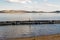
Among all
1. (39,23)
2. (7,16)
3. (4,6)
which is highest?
(4,6)

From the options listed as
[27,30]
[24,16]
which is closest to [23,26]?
[27,30]

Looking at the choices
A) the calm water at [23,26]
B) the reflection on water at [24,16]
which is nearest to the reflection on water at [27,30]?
the calm water at [23,26]

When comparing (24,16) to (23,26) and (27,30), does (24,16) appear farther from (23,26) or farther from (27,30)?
(23,26)

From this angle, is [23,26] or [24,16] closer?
[24,16]

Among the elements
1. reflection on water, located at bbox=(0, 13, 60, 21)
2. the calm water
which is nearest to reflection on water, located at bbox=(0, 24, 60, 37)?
the calm water

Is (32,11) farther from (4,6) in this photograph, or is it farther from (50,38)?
(50,38)

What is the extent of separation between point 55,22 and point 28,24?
127cm

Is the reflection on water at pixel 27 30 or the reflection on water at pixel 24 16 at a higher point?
the reflection on water at pixel 24 16

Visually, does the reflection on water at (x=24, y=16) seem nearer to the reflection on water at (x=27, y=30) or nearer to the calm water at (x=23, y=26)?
the calm water at (x=23, y=26)

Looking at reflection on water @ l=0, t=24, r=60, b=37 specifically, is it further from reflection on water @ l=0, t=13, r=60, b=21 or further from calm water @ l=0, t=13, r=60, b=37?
reflection on water @ l=0, t=13, r=60, b=21

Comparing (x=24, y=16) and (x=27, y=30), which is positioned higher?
(x=24, y=16)

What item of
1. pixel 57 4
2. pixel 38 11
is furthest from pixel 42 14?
pixel 57 4

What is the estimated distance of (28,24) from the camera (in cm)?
532

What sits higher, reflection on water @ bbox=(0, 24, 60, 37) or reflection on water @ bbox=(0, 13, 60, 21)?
reflection on water @ bbox=(0, 13, 60, 21)
